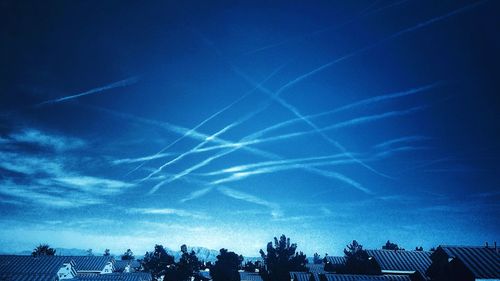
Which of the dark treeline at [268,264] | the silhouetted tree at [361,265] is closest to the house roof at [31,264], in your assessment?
the dark treeline at [268,264]

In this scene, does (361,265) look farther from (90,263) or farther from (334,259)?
(90,263)

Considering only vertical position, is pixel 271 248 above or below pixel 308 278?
above

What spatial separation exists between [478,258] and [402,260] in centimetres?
1021

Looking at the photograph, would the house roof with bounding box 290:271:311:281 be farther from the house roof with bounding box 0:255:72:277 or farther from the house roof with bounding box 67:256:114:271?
the house roof with bounding box 67:256:114:271

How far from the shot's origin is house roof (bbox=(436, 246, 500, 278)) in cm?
2688

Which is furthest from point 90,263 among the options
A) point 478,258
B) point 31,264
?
point 478,258

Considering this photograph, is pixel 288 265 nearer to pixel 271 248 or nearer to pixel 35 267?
pixel 271 248

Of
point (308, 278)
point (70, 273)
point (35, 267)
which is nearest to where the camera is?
point (308, 278)

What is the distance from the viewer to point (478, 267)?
27.5 meters

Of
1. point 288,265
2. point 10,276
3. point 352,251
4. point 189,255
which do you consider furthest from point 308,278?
point 10,276

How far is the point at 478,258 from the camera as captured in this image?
2870 cm

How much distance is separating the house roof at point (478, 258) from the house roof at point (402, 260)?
649 cm

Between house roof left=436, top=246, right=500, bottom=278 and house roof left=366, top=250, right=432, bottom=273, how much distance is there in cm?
649

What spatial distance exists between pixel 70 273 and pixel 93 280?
21088 mm
